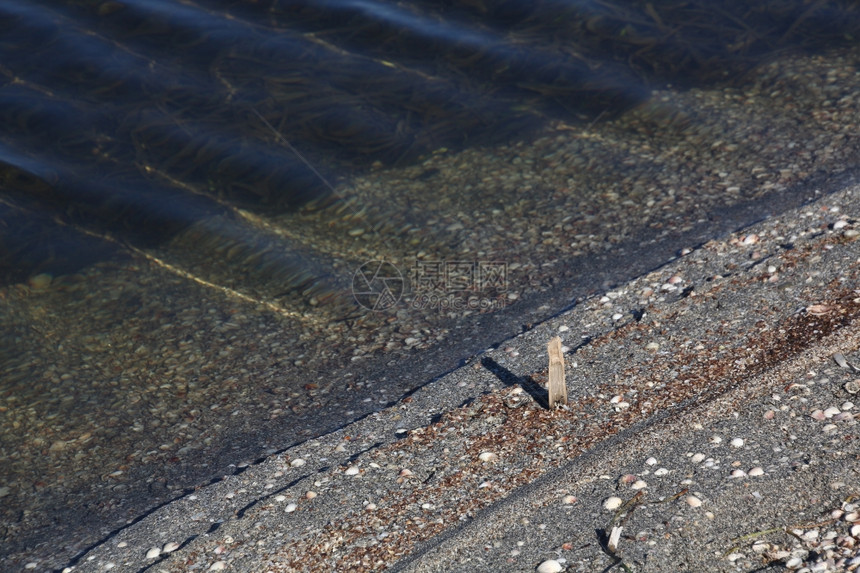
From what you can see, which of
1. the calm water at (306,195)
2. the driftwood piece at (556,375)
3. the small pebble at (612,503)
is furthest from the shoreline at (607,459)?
the calm water at (306,195)

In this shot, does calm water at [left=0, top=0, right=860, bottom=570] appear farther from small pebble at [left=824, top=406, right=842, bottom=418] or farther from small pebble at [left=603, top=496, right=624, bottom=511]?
small pebble at [left=824, top=406, right=842, bottom=418]

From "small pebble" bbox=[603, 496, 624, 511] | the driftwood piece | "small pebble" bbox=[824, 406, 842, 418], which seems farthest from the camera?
the driftwood piece

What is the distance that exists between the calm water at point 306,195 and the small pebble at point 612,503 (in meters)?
2.34

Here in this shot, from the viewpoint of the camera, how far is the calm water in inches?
245

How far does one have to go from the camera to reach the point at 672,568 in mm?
3633

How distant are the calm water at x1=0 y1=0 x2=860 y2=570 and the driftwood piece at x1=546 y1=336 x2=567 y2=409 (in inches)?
60.1

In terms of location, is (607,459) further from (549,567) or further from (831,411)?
(831,411)

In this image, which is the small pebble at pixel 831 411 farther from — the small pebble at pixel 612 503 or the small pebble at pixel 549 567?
the small pebble at pixel 549 567

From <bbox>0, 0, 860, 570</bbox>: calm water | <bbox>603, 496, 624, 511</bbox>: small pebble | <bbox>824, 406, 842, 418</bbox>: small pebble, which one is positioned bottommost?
<bbox>0, 0, 860, 570</bbox>: calm water

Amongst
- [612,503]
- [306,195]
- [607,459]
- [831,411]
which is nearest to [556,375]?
[607,459]

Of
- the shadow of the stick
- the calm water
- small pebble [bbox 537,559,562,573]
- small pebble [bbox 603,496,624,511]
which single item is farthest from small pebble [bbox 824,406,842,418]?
the calm water

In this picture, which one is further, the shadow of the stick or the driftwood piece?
the shadow of the stick

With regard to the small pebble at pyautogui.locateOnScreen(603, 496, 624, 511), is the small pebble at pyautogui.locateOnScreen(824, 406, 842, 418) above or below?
above

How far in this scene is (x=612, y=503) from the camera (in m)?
4.07
